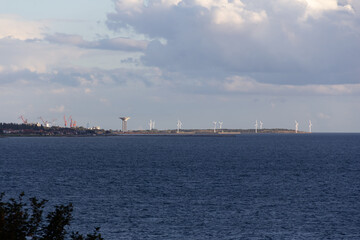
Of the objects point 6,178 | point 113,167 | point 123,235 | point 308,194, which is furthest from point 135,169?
point 123,235

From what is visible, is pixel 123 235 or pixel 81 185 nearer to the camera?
pixel 123 235

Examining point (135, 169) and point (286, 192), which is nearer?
point (286, 192)

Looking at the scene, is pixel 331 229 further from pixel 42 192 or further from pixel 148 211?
pixel 42 192

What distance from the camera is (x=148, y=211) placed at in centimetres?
7206

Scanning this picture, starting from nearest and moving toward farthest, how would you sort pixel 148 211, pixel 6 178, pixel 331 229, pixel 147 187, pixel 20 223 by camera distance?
pixel 20 223 → pixel 331 229 → pixel 148 211 → pixel 147 187 → pixel 6 178

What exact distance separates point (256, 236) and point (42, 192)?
47079 millimetres

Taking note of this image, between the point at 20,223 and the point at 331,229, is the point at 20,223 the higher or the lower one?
the higher one

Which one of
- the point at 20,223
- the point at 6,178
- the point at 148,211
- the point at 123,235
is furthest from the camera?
the point at 6,178

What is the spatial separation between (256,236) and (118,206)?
2591 cm

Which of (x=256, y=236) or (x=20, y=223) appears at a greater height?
(x=20, y=223)

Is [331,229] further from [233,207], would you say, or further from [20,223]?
[20,223]

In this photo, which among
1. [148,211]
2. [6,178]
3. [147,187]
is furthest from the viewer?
[6,178]

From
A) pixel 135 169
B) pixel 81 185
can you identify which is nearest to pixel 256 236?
pixel 81 185

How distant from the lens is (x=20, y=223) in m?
31.6
